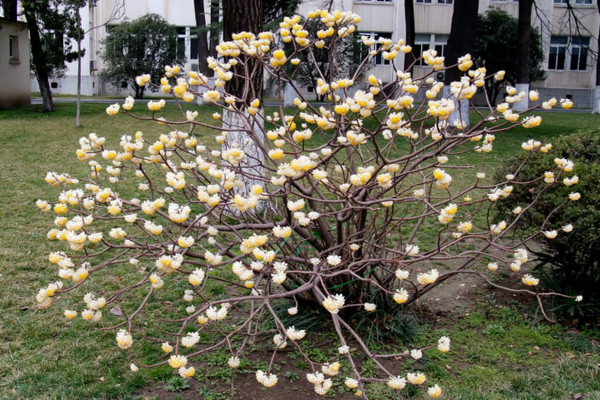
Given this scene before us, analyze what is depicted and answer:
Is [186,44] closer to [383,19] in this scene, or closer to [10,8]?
[383,19]

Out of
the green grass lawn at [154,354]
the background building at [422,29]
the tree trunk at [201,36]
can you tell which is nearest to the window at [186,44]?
the background building at [422,29]

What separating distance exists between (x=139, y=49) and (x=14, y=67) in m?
9.50

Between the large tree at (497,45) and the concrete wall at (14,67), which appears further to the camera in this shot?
the large tree at (497,45)

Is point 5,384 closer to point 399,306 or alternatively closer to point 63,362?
point 63,362

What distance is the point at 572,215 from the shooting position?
12.5 ft

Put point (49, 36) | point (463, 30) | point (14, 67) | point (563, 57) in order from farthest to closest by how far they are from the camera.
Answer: point (563, 57), point (14, 67), point (49, 36), point (463, 30)

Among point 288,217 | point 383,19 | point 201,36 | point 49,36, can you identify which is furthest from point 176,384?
point 383,19

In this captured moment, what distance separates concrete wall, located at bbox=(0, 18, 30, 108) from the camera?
18.5m

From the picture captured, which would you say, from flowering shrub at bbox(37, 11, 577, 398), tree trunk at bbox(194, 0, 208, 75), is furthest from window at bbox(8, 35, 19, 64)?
flowering shrub at bbox(37, 11, 577, 398)

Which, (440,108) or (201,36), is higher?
(201,36)

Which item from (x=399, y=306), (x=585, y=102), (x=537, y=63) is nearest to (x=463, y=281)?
(x=399, y=306)

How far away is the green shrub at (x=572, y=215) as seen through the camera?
376 centimetres

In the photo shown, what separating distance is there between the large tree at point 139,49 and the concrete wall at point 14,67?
8.06 meters

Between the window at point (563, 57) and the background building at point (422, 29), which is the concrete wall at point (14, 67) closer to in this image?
the background building at point (422, 29)
